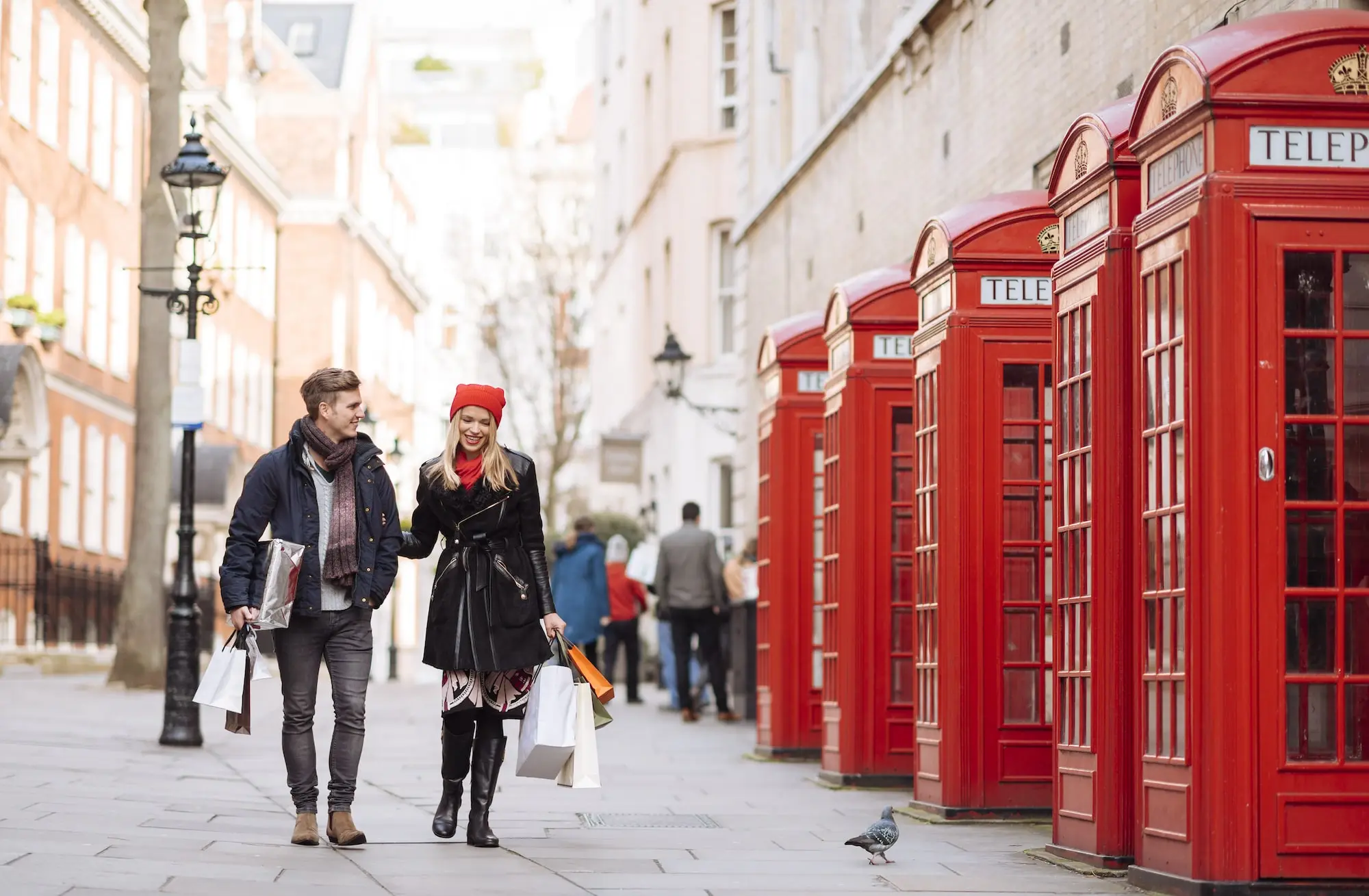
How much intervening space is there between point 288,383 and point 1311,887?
5530 cm

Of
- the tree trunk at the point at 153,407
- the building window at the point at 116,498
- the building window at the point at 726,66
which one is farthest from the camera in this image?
the building window at the point at 116,498

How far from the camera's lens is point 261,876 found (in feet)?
26.7

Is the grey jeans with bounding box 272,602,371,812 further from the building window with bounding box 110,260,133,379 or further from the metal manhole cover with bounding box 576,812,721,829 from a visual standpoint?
the building window with bounding box 110,260,133,379

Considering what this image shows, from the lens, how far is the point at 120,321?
43094 mm

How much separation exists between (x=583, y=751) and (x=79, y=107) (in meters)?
32.1

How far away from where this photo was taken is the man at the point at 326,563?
902 centimetres

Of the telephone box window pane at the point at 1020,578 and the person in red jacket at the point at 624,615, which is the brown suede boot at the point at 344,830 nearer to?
the telephone box window pane at the point at 1020,578

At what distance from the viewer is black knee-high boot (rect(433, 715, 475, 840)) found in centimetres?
947

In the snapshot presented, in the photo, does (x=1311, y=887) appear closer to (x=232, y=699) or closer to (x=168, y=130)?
(x=232, y=699)

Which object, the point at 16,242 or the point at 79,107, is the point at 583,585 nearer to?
the point at 16,242

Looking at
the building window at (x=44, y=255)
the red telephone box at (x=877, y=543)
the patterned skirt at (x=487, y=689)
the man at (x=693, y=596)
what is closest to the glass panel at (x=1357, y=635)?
the patterned skirt at (x=487, y=689)

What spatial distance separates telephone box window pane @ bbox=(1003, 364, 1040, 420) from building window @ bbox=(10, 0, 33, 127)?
2656 cm

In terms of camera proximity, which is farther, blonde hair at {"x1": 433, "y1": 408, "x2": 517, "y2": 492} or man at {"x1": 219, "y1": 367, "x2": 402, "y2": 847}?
blonde hair at {"x1": 433, "y1": 408, "x2": 517, "y2": 492}

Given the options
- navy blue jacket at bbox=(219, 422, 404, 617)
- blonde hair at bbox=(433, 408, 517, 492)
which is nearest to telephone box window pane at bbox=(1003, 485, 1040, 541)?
blonde hair at bbox=(433, 408, 517, 492)
